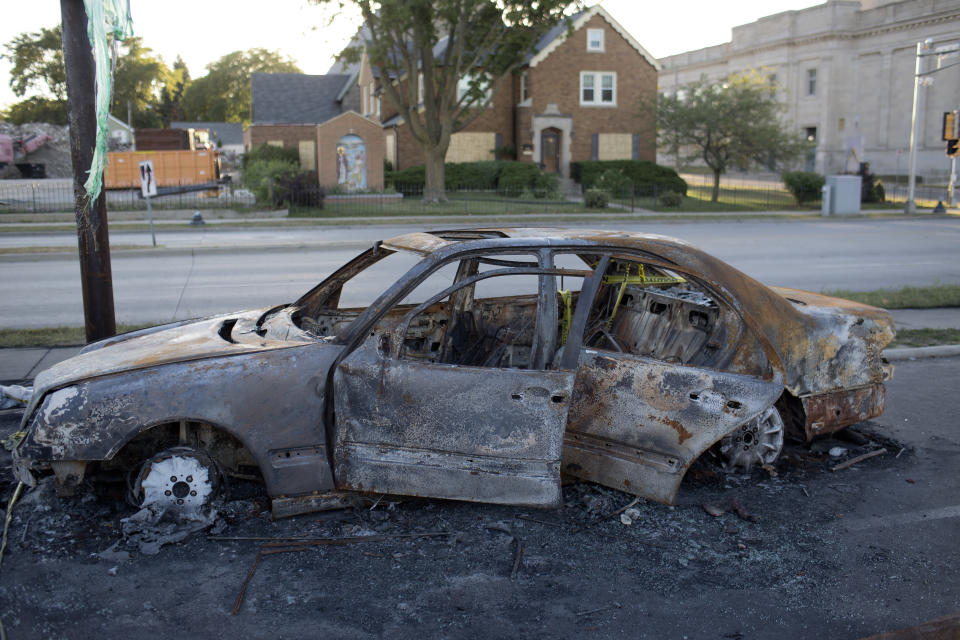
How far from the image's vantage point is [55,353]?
8070mm

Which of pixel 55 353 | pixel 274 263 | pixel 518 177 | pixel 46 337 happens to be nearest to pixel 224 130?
pixel 518 177

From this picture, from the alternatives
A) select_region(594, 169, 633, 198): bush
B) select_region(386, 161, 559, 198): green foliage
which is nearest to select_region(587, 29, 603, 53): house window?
select_region(386, 161, 559, 198): green foliage

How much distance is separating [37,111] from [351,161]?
2060 inches

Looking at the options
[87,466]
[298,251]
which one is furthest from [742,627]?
[298,251]

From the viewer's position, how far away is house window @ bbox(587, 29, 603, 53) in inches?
1609

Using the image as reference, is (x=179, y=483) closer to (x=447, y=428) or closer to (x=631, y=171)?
(x=447, y=428)

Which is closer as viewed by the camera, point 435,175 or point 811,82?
point 435,175

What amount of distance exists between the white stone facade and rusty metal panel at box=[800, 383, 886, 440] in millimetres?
51739

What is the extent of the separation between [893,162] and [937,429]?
184 ft

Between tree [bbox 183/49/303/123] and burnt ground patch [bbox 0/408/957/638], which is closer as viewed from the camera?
burnt ground patch [bbox 0/408/957/638]

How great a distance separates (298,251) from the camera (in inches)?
729

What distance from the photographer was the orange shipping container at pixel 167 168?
37.6 metres

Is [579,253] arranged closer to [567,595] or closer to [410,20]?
[567,595]

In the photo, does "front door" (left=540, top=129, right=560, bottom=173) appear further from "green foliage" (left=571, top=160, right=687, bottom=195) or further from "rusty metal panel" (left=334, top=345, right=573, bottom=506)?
"rusty metal panel" (left=334, top=345, right=573, bottom=506)
